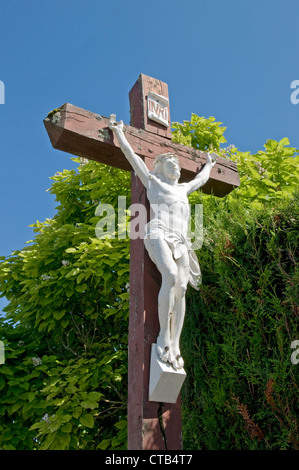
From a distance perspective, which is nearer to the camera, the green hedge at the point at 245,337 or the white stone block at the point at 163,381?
the white stone block at the point at 163,381

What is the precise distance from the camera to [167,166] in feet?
14.3

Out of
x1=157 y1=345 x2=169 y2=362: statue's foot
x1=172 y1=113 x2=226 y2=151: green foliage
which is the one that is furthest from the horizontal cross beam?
x1=172 y1=113 x2=226 y2=151: green foliage

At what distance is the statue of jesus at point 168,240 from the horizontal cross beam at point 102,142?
5.2 inches

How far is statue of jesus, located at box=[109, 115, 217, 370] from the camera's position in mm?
3691

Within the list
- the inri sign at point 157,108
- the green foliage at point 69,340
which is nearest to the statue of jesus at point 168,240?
the inri sign at point 157,108

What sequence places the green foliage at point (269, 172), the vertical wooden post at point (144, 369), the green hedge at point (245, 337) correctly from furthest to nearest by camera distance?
the green foliage at point (269, 172) < the green hedge at point (245, 337) < the vertical wooden post at point (144, 369)

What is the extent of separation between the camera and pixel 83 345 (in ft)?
24.0

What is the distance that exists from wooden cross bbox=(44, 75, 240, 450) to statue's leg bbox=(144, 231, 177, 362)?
0.11 m

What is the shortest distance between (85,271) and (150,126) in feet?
7.69

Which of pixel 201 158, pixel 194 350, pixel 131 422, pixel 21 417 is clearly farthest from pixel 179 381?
pixel 21 417

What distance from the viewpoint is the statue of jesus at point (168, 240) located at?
3691 mm

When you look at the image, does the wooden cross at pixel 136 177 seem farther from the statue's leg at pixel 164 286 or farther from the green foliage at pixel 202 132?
the green foliage at pixel 202 132

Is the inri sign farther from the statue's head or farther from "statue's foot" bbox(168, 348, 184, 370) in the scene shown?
"statue's foot" bbox(168, 348, 184, 370)

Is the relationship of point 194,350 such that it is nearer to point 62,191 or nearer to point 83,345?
point 83,345
